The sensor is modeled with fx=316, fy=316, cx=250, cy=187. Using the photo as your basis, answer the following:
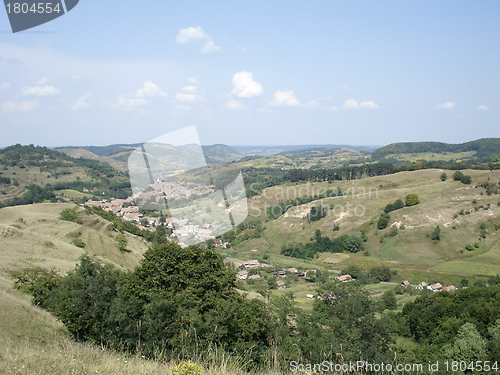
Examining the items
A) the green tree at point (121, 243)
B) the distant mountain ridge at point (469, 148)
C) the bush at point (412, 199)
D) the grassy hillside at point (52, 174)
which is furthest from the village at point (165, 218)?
the distant mountain ridge at point (469, 148)

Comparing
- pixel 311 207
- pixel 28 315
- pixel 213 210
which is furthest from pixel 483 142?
pixel 28 315

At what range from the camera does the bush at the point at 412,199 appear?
64775mm

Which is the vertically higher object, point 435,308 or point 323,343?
point 323,343

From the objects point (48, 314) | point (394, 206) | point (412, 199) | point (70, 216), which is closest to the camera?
point (48, 314)

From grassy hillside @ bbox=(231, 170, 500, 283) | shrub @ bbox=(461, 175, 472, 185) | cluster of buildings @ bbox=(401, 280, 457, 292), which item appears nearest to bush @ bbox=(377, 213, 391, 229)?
grassy hillside @ bbox=(231, 170, 500, 283)

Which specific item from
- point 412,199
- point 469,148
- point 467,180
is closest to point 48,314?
point 412,199

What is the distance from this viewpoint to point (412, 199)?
65188 millimetres

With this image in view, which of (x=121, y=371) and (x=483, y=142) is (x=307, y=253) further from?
(x=483, y=142)

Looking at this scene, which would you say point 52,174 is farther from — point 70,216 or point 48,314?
point 48,314

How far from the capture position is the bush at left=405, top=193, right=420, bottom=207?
64.8 m

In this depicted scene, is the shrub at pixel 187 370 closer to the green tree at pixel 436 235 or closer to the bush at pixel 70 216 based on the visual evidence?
the bush at pixel 70 216

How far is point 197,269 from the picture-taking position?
14.6 meters

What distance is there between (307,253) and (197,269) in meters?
48.3

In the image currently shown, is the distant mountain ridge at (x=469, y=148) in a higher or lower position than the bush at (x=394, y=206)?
higher
